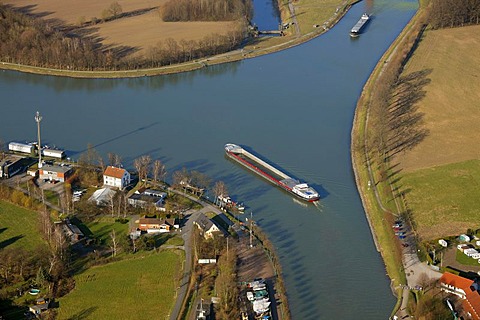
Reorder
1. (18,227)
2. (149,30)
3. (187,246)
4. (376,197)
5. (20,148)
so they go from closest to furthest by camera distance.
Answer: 1. (187,246)
2. (18,227)
3. (376,197)
4. (20,148)
5. (149,30)

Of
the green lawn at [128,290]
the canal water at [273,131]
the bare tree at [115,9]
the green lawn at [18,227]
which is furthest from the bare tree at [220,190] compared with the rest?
the bare tree at [115,9]

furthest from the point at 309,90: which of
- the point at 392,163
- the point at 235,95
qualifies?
the point at 392,163

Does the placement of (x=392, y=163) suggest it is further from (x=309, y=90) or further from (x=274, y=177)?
(x=309, y=90)

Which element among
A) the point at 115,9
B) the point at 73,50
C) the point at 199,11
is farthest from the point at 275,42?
the point at 73,50

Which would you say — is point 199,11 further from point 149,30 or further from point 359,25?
point 359,25

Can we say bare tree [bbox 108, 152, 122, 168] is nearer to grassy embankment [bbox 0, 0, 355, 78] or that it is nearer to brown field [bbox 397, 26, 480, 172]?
brown field [bbox 397, 26, 480, 172]

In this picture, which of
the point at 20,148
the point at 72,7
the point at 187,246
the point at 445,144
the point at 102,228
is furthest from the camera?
the point at 72,7
